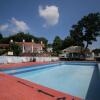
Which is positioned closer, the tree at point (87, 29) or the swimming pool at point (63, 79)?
the swimming pool at point (63, 79)

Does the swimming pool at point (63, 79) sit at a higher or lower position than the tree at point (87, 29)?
lower

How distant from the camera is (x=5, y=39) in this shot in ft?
230

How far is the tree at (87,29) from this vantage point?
43.9 meters

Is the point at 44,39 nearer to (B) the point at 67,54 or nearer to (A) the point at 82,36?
(B) the point at 67,54

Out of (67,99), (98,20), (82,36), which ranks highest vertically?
(98,20)

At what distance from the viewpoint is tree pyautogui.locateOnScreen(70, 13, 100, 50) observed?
43.9m

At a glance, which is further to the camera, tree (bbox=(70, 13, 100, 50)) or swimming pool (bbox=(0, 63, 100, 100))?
tree (bbox=(70, 13, 100, 50))

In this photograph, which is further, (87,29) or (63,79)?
(87,29)

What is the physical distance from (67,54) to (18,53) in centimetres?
1624

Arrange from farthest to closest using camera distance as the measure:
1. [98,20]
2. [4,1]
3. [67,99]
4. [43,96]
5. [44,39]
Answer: [44,39] → [98,20] → [4,1] → [43,96] → [67,99]

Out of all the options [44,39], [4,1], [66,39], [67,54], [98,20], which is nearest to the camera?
[4,1]

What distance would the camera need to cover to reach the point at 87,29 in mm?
44844

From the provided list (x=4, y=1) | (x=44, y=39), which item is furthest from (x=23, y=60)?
(x=44, y=39)

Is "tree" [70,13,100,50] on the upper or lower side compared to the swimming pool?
upper
